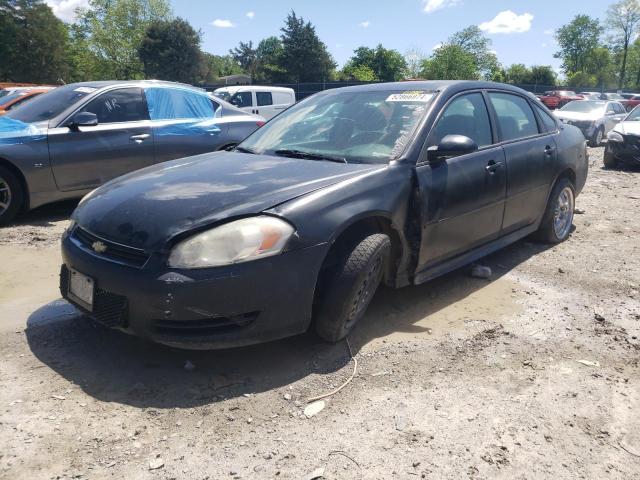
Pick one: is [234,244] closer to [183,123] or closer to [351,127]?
[351,127]

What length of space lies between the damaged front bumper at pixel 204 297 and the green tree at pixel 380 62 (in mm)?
59081

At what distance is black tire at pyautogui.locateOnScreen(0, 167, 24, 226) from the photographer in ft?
17.7

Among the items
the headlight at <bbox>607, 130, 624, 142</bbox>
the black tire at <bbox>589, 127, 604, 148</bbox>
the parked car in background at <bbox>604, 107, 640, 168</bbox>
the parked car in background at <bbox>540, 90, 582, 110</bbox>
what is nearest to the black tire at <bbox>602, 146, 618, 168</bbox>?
the parked car in background at <bbox>604, 107, 640, 168</bbox>

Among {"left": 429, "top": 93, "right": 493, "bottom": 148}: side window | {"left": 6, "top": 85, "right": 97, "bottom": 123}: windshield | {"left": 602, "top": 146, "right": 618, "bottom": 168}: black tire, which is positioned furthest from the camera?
{"left": 602, "top": 146, "right": 618, "bottom": 168}: black tire

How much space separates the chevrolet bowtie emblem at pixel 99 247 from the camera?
8.86 ft

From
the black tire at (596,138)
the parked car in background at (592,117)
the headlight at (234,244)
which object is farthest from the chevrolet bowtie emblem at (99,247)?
the black tire at (596,138)

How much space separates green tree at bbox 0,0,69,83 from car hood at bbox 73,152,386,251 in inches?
1823

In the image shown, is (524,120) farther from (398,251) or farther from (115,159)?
(115,159)

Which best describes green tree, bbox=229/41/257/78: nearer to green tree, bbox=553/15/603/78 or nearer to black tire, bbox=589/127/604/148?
green tree, bbox=553/15/603/78

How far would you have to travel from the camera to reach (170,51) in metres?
51.7

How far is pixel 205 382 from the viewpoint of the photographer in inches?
106

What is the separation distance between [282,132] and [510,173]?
5.93ft

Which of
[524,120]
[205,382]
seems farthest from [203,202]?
[524,120]

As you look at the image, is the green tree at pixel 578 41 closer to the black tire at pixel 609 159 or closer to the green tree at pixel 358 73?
the green tree at pixel 358 73
